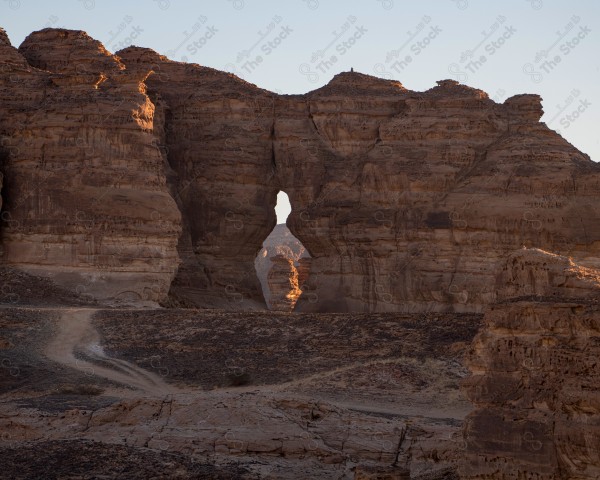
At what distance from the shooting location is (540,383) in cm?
1756

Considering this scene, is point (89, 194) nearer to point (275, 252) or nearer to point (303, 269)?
point (303, 269)

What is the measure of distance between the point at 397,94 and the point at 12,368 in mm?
25977

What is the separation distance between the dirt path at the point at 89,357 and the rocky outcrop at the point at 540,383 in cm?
1568

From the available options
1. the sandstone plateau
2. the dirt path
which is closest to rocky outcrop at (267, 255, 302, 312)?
the sandstone plateau

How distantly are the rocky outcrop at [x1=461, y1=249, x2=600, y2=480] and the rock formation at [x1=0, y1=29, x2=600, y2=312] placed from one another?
95.9 feet

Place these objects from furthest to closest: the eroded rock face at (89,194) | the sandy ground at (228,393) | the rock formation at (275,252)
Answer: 1. the rock formation at (275,252)
2. the eroded rock face at (89,194)
3. the sandy ground at (228,393)

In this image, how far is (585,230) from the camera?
158 feet

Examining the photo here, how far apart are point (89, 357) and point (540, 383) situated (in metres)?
21.2

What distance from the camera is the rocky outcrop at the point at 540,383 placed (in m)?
17.0

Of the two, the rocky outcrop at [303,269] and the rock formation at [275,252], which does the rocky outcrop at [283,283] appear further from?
the rock formation at [275,252]

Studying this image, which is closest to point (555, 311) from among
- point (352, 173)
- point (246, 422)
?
point (246, 422)

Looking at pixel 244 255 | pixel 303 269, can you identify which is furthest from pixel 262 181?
pixel 303 269

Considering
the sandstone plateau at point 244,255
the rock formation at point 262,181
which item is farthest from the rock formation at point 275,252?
the rock formation at point 262,181

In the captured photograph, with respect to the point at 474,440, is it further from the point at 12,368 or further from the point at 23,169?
the point at 23,169
